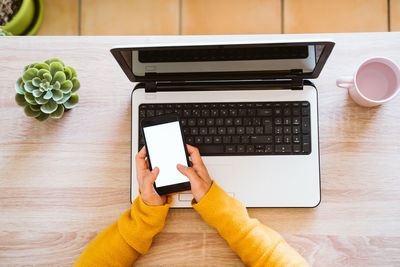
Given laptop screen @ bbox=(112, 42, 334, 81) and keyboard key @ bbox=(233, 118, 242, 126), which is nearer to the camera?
laptop screen @ bbox=(112, 42, 334, 81)

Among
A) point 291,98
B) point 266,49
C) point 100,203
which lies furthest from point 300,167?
point 100,203

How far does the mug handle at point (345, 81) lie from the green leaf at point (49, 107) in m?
0.63

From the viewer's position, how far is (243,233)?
2.18 feet

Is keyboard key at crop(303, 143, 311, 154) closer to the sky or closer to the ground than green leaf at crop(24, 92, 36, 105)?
closer to the ground

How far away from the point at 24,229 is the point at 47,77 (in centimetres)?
36

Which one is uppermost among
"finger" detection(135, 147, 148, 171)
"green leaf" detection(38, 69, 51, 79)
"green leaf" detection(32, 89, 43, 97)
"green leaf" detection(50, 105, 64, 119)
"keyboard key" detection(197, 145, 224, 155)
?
"green leaf" detection(38, 69, 51, 79)

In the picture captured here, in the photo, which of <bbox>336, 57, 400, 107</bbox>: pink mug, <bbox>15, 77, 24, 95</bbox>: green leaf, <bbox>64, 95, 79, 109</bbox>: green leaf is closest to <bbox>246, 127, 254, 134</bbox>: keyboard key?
<bbox>336, 57, 400, 107</bbox>: pink mug

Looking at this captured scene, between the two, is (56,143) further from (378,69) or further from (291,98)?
(378,69)

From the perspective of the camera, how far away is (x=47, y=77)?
26.2 inches

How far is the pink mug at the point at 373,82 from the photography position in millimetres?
682

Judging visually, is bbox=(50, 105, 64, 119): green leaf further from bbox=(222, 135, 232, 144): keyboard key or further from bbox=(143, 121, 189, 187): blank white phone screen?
bbox=(222, 135, 232, 144): keyboard key

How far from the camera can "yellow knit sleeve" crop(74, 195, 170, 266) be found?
68cm

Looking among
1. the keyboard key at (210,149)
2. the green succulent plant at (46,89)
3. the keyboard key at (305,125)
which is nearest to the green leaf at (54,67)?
the green succulent plant at (46,89)

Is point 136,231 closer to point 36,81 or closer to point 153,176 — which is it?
point 153,176
